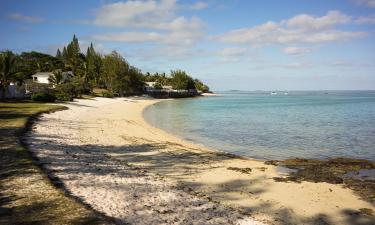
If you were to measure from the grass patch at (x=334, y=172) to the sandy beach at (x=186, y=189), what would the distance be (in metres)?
0.68

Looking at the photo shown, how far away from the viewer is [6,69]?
159 ft

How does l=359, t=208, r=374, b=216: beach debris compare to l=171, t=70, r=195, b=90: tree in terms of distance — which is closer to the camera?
l=359, t=208, r=374, b=216: beach debris

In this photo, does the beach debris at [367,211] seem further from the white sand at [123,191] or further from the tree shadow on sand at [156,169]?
the white sand at [123,191]

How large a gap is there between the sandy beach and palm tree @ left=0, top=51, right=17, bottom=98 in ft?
108

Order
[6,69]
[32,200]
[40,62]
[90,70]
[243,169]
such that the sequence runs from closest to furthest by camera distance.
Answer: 1. [32,200]
2. [243,169]
3. [6,69]
4. [90,70]
5. [40,62]

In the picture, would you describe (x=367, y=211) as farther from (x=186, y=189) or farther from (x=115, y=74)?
(x=115, y=74)

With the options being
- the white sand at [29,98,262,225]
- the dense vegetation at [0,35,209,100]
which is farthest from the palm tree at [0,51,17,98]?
the white sand at [29,98,262,225]

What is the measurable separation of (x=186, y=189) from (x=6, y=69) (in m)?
44.1

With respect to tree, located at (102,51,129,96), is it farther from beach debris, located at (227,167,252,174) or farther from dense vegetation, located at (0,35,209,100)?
beach debris, located at (227,167,252,174)

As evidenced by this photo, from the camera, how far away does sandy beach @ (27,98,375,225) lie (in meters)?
10.2

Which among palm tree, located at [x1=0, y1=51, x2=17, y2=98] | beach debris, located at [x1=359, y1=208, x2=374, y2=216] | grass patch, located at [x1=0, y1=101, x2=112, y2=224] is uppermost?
palm tree, located at [x1=0, y1=51, x2=17, y2=98]

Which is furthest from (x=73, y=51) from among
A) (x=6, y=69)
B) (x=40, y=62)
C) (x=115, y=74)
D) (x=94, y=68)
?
(x=6, y=69)

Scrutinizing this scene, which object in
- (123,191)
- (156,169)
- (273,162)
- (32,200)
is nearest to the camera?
(32,200)

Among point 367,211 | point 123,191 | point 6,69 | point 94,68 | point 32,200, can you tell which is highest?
point 94,68
